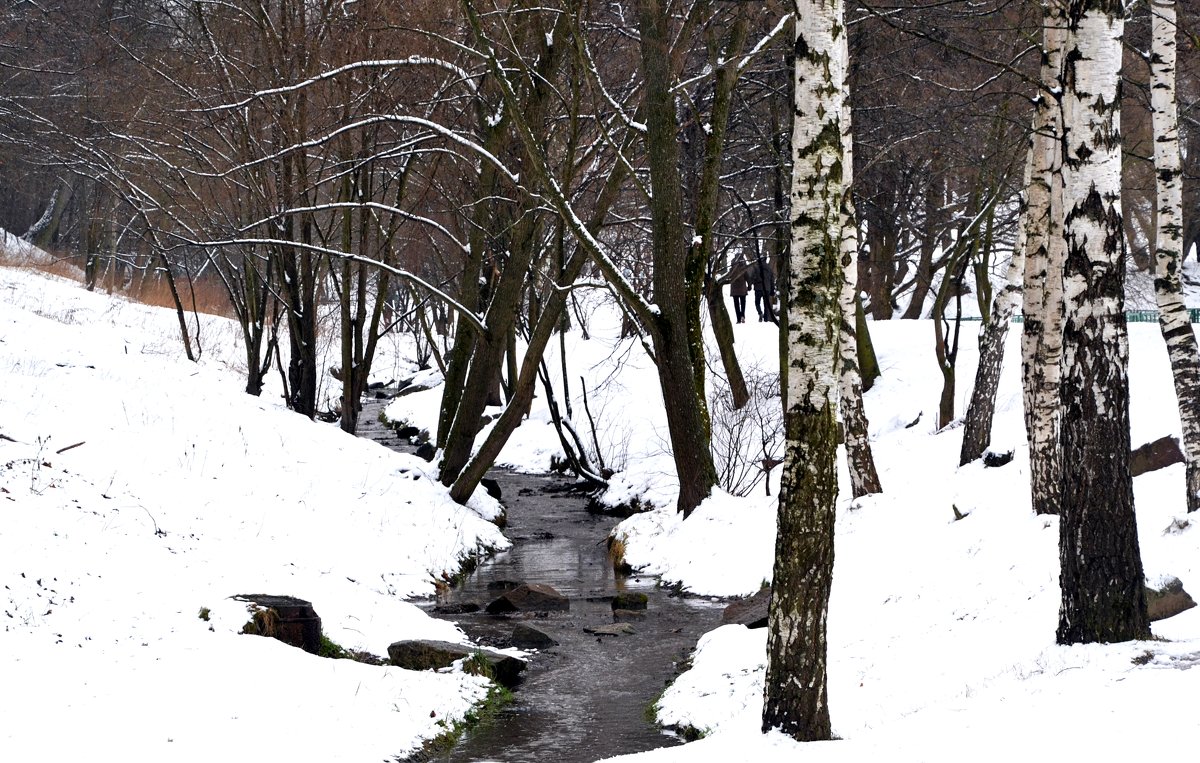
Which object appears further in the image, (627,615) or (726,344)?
(726,344)

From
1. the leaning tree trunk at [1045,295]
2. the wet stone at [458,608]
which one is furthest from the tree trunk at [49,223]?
the leaning tree trunk at [1045,295]

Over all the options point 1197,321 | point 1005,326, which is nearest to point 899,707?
point 1005,326

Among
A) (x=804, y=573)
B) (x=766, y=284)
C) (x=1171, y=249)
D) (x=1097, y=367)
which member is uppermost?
(x=766, y=284)

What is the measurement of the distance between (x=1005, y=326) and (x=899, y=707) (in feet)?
25.6

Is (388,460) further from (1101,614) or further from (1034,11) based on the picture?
(1101,614)

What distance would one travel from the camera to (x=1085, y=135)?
6457mm

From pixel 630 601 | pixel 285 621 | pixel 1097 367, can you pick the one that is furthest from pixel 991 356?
pixel 285 621

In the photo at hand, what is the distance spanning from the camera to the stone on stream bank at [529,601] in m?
11.8

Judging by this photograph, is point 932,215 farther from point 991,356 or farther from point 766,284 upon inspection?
point 991,356

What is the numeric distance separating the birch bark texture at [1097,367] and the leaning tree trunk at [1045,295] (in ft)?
7.94

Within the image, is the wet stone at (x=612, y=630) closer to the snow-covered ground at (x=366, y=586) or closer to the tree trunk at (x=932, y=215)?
the snow-covered ground at (x=366, y=586)

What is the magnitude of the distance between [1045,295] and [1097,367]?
11.6 ft

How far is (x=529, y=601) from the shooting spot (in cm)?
1198

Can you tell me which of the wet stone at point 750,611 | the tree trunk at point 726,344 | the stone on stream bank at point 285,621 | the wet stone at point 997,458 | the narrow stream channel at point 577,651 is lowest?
the narrow stream channel at point 577,651
